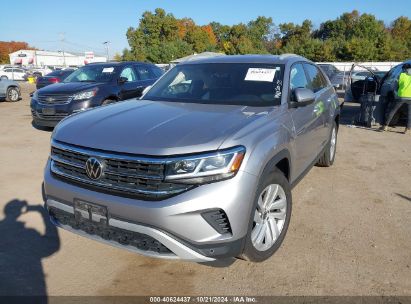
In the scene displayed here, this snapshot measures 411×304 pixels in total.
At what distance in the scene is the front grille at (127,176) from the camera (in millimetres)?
2703

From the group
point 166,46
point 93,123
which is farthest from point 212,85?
point 166,46

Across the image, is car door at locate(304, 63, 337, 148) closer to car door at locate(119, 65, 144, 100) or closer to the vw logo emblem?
the vw logo emblem

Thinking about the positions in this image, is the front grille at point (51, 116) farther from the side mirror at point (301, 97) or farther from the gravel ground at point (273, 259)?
the side mirror at point (301, 97)

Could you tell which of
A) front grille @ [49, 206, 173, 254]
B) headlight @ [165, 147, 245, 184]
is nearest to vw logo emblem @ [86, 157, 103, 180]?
front grille @ [49, 206, 173, 254]

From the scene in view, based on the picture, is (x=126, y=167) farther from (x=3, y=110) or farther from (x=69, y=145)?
(x=3, y=110)

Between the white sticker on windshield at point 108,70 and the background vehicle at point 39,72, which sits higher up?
the white sticker on windshield at point 108,70

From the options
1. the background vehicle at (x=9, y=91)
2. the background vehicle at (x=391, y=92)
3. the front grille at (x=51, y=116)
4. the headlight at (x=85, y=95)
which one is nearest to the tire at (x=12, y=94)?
the background vehicle at (x=9, y=91)

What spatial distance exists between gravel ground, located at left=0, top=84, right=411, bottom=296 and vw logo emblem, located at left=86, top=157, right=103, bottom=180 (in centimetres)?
91

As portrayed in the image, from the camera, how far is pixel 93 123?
331 centimetres

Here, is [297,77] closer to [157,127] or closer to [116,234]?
[157,127]

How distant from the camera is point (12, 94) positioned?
1770 centimetres

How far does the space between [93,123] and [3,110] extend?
505 inches

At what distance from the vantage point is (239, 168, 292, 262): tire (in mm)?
2947

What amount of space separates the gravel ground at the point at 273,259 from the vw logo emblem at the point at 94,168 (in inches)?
35.7
